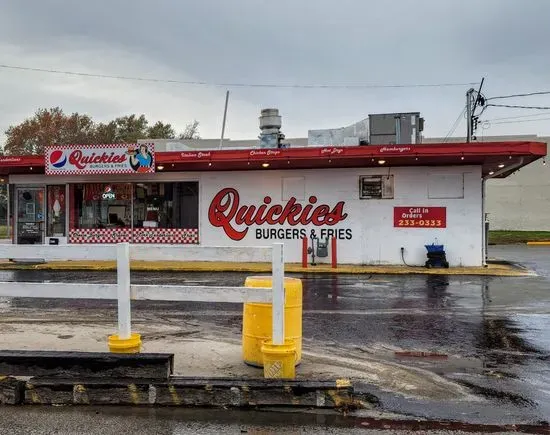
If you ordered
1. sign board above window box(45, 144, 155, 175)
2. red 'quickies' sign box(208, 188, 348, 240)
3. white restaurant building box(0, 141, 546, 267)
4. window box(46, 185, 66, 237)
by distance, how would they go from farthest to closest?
window box(46, 185, 66, 237) → sign board above window box(45, 144, 155, 175) → red 'quickies' sign box(208, 188, 348, 240) → white restaurant building box(0, 141, 546, 267)

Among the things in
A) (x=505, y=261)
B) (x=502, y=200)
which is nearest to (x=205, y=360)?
(x=505, y=261)

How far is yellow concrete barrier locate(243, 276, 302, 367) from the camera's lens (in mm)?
6137

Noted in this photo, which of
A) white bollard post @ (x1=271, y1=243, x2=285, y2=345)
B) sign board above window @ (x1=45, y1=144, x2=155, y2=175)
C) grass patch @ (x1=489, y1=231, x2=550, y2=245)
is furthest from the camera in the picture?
grass patch @ (x1=489, y1=231, x2=550, y2=245)

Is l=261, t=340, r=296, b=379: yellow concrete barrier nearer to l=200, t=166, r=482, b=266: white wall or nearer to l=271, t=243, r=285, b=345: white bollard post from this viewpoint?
l=271, t=243, r=285, b=345: white bollard post

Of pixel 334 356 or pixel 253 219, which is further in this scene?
pixel 253 219

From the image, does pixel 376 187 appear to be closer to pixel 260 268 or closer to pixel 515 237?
pixel 260 268

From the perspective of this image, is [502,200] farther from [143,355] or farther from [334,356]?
[143,355]

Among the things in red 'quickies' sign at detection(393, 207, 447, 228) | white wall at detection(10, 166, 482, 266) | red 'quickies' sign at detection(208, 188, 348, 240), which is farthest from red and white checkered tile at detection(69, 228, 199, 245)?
red 'quickies' sign at detection(393, 207, 447, 228)

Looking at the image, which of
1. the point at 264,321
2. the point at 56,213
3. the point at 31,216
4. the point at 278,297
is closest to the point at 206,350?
the point at 264,321

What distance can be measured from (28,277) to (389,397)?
13.3 m

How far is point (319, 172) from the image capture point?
62.4 feet

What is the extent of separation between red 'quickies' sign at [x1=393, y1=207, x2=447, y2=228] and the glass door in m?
12.8

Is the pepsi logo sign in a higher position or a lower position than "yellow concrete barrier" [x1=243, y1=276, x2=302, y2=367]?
higher

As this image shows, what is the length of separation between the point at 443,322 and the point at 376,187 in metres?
9.91
